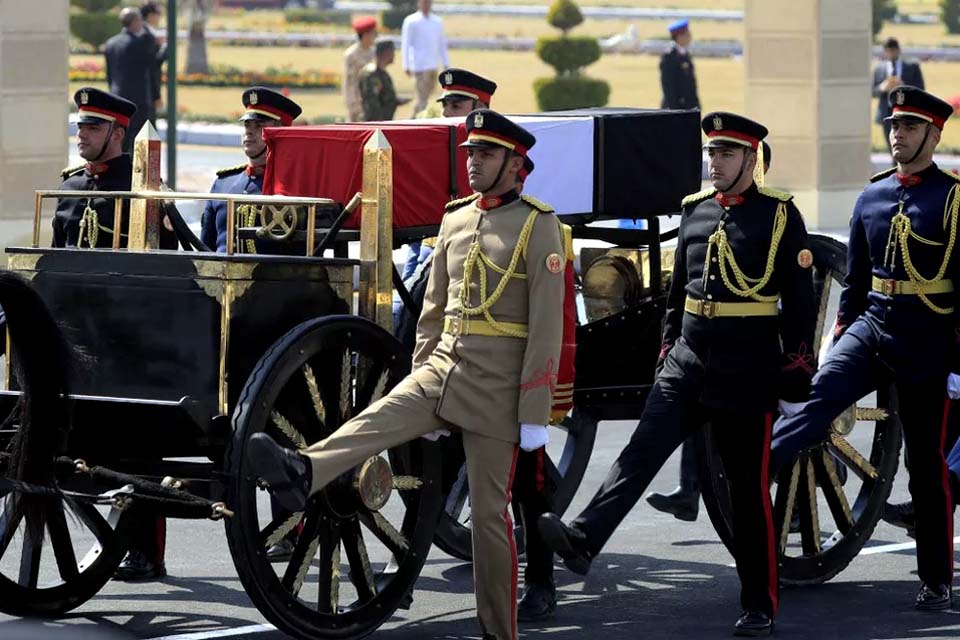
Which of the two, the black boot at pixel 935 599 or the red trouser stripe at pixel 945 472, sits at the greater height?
the red trouser stripe at pixel 945 472

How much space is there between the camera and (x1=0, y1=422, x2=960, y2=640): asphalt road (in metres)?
7.32

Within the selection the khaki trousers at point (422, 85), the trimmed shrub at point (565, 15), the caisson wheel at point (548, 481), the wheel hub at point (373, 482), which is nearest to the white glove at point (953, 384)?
the caisson wheel at point (548, 481)

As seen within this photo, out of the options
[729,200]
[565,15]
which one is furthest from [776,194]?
[565,15]

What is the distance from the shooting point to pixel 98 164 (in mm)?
8469

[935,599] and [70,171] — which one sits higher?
[70,171]

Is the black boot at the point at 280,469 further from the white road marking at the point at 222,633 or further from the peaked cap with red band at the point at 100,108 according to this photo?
the peaked cap with red band at the point at 100,108

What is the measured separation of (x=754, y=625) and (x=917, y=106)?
1927 mm

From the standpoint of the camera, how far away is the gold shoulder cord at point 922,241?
764cm

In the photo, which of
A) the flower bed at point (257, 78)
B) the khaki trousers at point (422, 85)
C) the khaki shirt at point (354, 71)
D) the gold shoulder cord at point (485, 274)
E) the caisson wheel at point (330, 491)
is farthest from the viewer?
the flower bed at point (257, 78)

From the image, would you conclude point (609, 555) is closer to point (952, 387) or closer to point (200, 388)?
point (952, 387)

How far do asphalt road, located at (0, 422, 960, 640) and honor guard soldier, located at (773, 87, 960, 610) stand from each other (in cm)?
33

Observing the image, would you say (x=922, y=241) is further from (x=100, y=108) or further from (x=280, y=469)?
(x=100, y=108)

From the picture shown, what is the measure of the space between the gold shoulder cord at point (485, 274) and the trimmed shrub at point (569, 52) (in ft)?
97.5

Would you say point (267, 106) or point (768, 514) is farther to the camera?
point (267, 106)
